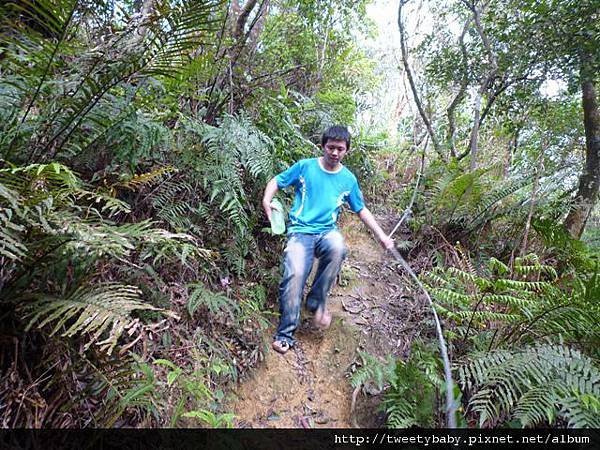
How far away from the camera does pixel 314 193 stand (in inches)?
121

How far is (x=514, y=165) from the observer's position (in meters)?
6.39

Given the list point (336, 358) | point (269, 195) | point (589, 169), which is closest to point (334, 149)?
point (269, 195)

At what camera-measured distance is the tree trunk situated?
436 centimetres

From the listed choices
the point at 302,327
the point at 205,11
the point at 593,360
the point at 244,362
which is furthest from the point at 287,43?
the point at 593,360

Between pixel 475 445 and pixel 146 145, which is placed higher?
pixel 146 145

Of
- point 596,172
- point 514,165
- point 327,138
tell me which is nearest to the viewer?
point 327,138

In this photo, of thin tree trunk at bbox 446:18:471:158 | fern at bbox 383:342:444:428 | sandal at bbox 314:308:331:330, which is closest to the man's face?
sandal at bbox 314:308:331:330

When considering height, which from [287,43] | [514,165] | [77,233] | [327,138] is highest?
[287,43]

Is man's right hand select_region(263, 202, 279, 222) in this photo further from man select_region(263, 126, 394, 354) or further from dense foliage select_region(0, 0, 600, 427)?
dense foliage select_region(0, 0, 600, 427)

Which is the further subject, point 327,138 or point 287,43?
point 287,43

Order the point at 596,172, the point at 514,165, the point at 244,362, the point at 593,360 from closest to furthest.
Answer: the point at 593,360 < the point at 244,362 < the point at 596,172 < the point at 514,165

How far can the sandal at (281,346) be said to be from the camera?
2.71 m

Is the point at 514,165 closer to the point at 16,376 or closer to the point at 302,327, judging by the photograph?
the point at 302,327

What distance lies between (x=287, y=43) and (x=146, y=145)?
5.20 meters
